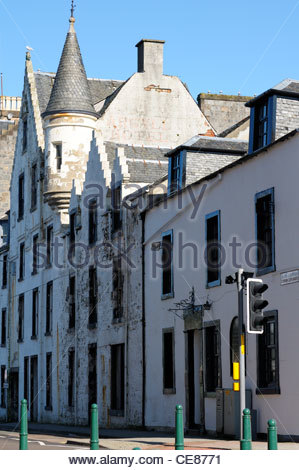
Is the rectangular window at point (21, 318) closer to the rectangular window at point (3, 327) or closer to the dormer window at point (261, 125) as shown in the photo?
the rectangular window at point (3, 327)

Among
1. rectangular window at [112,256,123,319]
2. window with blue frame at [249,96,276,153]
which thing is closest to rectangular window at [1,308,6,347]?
rectangular window at [112,256,123,319]

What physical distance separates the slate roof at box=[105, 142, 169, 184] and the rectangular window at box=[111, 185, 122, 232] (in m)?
0.81

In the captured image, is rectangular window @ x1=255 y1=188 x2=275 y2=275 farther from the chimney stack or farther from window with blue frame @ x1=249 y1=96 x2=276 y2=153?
the chimney stack

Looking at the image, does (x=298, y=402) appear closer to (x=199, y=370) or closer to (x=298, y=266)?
(x=298, y=266)

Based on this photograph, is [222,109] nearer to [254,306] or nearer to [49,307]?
[49,307]

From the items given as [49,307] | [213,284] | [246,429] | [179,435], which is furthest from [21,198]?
[246,429]

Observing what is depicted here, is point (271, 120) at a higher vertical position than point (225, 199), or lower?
higher

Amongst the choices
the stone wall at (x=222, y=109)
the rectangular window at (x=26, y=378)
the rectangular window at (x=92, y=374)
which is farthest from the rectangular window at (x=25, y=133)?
the rectangular window at (x=92, y=374)

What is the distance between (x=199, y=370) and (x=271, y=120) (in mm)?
7230

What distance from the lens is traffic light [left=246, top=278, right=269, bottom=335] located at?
622 inches

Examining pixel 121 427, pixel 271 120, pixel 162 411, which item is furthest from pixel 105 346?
pixel 271 120

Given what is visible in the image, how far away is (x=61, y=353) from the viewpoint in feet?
123

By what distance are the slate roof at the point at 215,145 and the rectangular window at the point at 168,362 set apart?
5790 millimetres
